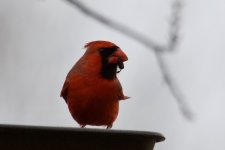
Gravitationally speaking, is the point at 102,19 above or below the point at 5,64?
above

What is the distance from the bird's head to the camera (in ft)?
5.79

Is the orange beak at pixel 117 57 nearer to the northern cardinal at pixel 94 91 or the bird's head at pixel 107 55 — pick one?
the bird's head at pixel 107 55

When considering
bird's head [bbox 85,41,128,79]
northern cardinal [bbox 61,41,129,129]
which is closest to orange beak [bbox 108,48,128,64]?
bird's head [bbox 85,41,128,79]

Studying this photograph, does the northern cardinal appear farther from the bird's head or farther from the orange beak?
the orange beak

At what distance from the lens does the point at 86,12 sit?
1429 millimetres

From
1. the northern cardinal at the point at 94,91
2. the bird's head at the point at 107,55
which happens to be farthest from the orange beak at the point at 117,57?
the northern cardinal at the point at 94,91

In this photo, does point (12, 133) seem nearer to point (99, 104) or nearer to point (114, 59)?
point (114, 59)

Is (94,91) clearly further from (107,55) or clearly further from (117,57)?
(117,57)

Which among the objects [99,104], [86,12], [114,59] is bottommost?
[99,104]

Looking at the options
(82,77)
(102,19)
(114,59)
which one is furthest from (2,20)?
(102,19)

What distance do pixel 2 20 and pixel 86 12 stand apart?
3.42 feet

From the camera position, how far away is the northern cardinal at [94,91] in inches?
77.8

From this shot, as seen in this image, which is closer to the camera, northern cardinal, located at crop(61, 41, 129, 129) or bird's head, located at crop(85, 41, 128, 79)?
bird's head, located at crop(85, 41, 128, 79)

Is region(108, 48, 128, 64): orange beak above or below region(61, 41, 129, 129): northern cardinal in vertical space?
above
